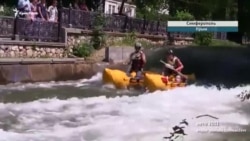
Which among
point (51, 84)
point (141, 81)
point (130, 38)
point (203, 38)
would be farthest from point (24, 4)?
point (203, 38)

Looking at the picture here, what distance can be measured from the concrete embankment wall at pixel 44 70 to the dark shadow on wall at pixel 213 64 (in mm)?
4292

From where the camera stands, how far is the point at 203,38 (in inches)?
1583

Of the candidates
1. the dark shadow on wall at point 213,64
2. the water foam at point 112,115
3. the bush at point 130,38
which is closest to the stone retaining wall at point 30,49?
the water foam at point 112,115

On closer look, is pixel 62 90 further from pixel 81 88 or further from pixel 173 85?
pixel 173 85

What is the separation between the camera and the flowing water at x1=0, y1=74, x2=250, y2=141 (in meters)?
11.3

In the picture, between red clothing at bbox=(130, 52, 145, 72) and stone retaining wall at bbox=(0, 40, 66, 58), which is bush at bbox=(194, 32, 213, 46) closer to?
stone retaining wall at bbox=(0, 40, 66, 58)

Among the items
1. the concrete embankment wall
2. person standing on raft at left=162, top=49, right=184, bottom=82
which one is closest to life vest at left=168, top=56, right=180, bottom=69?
person standing on raft at left=162, top=49, right=184, bottom=82

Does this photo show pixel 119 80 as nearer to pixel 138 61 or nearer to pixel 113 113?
pixel 138 61

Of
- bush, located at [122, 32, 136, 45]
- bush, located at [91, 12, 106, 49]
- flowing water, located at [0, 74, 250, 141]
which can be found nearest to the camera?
flowing water, located at [0, 74, 250, 141]

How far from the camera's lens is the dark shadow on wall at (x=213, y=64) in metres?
24.2

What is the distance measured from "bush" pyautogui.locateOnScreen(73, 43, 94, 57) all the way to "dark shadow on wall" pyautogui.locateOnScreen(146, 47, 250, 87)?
9.92ft

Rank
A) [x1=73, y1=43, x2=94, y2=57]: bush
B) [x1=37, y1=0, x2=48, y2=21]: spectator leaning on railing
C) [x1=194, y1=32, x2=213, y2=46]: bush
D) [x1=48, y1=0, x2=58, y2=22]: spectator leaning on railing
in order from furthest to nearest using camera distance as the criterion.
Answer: [x1=194, y1=32, x2=213, y2=46]: bush → [x1=73, y1=43, x2=94, y2=57]: bush → [x1=48, y1=0, x2=58, y2=22]: spectator leaning on railing → [x1=37, y1=0, x2=48, y2=21]: spectator leaning on railing

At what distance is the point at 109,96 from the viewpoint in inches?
697

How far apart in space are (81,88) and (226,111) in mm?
6719
